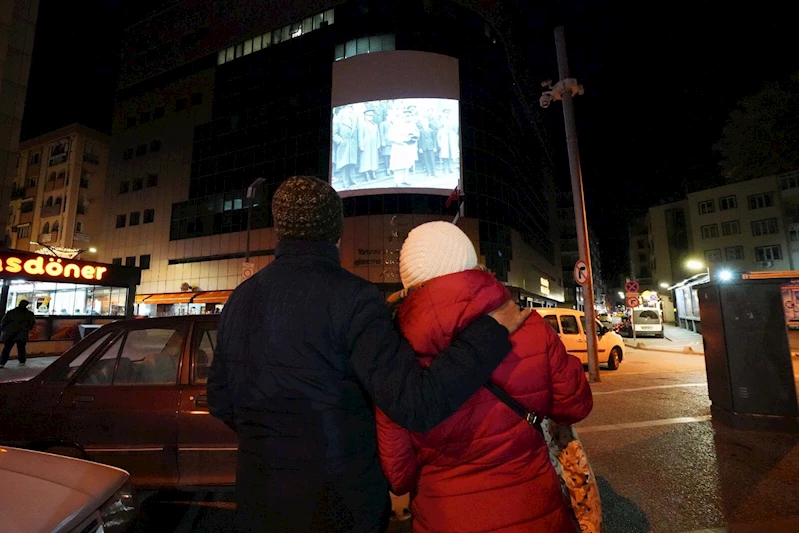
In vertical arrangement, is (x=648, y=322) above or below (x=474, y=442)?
above

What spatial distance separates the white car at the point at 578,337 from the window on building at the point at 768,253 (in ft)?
140

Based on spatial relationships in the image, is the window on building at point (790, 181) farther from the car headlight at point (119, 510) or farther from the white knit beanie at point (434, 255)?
the car headlight at point (119, 510)

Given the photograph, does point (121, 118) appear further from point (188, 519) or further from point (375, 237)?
point (188, 519)

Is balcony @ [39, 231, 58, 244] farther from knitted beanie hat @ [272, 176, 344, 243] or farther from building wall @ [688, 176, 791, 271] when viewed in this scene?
building wall @ [688, 176, 791, 271]

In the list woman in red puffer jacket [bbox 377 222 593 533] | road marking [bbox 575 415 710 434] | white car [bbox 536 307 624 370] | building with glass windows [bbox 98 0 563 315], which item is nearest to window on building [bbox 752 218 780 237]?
building with glass windows [bbox 98 0 563 315]

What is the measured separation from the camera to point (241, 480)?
1333 mm

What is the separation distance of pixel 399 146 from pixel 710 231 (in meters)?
41.4

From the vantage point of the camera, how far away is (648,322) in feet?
78.8

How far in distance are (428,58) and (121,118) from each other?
33.5m

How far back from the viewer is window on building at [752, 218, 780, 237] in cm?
4088

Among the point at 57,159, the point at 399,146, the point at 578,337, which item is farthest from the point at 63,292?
the point at 57,159

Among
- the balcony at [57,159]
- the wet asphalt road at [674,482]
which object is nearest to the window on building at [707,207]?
the wet asphalt road at [674,482]

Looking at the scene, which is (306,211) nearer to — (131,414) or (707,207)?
(131,414)

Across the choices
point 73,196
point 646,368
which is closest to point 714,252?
point 646,368
